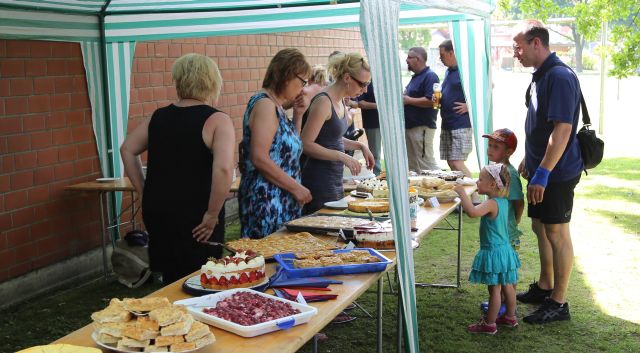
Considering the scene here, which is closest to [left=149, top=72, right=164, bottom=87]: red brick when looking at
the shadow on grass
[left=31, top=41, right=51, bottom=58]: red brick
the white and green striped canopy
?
the white and green striped canopy

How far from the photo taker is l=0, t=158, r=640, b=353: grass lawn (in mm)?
4301

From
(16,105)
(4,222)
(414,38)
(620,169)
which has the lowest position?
(620,169)

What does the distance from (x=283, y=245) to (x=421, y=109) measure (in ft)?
16.4

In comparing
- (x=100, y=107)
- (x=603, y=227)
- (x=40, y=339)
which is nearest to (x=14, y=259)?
(x=40, y=339)

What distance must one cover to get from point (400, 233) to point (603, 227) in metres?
5.06

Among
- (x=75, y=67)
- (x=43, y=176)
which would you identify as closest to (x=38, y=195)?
(x=43, y=176)

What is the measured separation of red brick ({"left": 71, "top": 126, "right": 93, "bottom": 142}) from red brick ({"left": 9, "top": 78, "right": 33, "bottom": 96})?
20.9 inches

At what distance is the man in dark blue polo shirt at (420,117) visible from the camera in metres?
7.87

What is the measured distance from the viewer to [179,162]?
3277 mm

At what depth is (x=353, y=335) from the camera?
175 inches

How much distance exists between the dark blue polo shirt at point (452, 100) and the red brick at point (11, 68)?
13.4ft

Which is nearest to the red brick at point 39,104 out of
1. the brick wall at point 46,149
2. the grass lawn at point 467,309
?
the brick wall at point 46,149

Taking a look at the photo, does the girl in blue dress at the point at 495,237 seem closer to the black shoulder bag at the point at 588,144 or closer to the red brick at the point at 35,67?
the black shoulder bag at the point at 588,144

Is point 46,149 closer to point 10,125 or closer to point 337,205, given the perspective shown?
point 10,125
